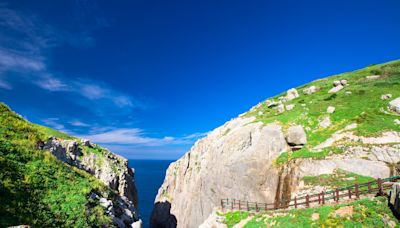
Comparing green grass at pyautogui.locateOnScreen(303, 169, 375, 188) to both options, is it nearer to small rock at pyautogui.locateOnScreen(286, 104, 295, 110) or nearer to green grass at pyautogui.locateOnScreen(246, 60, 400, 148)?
green grass at pyautogui.locateOnScreen(246, 60, 400, 148)

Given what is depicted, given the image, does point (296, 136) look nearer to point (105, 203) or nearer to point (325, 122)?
point (325, 122)

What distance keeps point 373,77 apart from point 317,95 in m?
15.3

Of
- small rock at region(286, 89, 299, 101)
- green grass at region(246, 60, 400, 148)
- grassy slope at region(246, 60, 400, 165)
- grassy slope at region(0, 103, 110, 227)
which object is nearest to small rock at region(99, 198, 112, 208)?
grassy slope at region(0, 103, 110, 227)

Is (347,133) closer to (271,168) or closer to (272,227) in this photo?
(271,168)

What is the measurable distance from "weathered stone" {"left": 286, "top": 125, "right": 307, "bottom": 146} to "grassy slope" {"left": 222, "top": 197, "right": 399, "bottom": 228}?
17.3m

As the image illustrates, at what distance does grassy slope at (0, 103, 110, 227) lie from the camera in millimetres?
11469

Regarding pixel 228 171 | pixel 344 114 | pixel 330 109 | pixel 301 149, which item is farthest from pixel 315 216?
pixel 330 109

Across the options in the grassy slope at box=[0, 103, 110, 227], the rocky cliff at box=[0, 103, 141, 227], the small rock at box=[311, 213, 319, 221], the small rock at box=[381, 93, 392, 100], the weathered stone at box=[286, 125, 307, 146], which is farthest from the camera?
the small rock at box=[381, 93, 392, 100]

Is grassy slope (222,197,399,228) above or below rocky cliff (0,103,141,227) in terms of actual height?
below

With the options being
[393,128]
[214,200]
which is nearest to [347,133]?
[393,128]

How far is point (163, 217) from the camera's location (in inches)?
2473

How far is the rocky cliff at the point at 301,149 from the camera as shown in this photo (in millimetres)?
30995

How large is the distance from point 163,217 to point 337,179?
4884cm

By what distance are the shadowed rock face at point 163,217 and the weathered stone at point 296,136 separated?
122 feet
